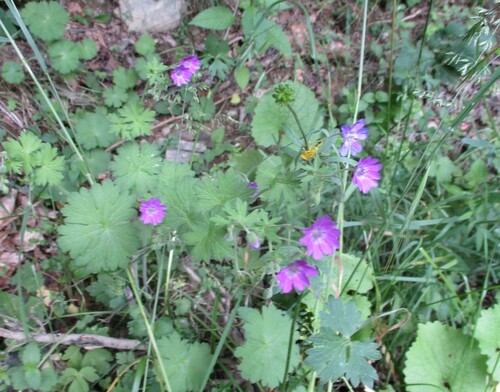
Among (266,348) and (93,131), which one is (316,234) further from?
(93,131)

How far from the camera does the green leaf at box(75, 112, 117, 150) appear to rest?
8.41 ft

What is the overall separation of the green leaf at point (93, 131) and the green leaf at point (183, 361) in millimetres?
1216

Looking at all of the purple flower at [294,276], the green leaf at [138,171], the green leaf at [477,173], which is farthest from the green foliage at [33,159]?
the green leaf at [477,173]

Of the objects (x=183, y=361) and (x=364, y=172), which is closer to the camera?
(x=364, y=172)

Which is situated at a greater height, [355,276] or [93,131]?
[93,131]

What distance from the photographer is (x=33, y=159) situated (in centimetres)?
188

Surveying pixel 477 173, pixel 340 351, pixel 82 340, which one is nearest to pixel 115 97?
pixel 82 340

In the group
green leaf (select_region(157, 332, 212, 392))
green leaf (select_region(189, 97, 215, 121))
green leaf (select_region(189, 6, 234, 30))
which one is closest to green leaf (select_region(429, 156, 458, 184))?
green leaf (select_region(189, 97, 215, 121))

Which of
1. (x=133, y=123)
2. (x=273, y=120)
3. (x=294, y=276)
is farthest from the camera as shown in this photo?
(x=273, y=120)

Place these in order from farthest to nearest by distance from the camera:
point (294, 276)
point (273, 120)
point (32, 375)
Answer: point (273, 120) < point (32, 375) < point (294, 276)

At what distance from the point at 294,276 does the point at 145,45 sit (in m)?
2.07

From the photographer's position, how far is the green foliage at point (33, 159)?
185cm

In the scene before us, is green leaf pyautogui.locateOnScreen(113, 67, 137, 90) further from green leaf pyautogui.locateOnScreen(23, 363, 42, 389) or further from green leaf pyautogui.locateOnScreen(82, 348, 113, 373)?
green leaf pyautogui.locateOnScreen(23, 363, 42, 389)

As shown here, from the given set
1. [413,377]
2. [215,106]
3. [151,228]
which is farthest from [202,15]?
[413,377]
